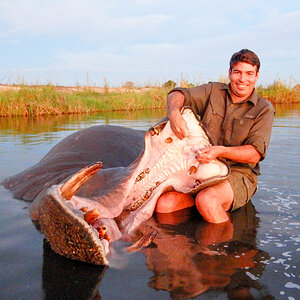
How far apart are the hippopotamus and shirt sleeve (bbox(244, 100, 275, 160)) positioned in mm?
606

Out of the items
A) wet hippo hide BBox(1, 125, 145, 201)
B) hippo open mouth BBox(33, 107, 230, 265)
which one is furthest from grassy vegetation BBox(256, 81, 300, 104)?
hippo open mouth BBox(33, 107, 230, 265)

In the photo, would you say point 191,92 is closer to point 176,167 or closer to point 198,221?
point 176,167

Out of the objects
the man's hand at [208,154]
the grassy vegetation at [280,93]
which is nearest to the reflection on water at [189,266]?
the man's hand at [208,154]

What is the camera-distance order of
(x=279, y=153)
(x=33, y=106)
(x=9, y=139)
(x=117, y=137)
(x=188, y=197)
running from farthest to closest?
(x=33, y=106) < (x=9, y=139) < (x=279, y=153) < (x=117, y=137) < (x=188, y=197)

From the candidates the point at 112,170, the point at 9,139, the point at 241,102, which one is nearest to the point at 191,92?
the point at 241,102

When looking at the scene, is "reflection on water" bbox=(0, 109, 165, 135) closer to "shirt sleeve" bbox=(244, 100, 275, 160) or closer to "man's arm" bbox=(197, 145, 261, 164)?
"shirt sleeve" bbox=(244, 100, 275, 160)

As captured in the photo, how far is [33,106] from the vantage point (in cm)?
1435

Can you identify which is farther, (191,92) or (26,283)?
(191,92)

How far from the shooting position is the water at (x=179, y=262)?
1991 mm

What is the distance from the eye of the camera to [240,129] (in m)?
3.53

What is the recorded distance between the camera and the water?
199 cm

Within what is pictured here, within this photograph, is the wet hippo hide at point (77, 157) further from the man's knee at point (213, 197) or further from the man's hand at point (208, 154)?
the man's hand at point (208, 154)

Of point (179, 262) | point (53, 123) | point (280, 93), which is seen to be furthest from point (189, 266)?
point (280, 93)

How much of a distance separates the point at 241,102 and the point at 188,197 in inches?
40.4
